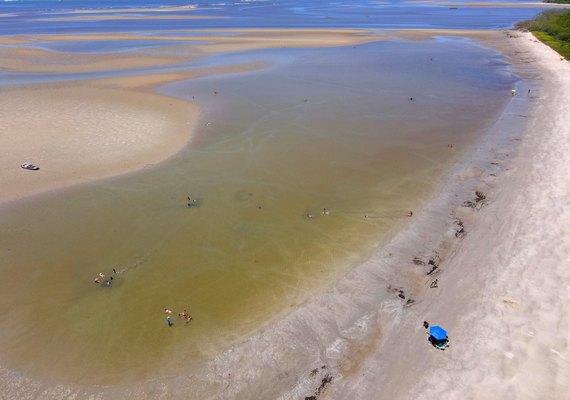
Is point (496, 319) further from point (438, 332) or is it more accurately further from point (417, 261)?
point (417, 261)

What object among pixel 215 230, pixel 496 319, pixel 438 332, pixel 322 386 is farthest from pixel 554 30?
pixel 322 386

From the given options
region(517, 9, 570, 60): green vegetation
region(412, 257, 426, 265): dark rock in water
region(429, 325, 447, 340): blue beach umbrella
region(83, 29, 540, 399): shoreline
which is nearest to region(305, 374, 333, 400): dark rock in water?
region(83, 29, 540, 399): shoreline

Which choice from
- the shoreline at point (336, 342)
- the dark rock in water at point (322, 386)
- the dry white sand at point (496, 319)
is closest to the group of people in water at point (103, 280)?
the shoreline at point (336, 342)

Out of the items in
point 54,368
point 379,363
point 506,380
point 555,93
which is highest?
point 555,93

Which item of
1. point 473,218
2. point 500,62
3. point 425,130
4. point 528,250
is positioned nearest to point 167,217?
point 473,218

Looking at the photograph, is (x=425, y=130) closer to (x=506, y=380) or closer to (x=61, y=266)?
(x=506, y=380)
